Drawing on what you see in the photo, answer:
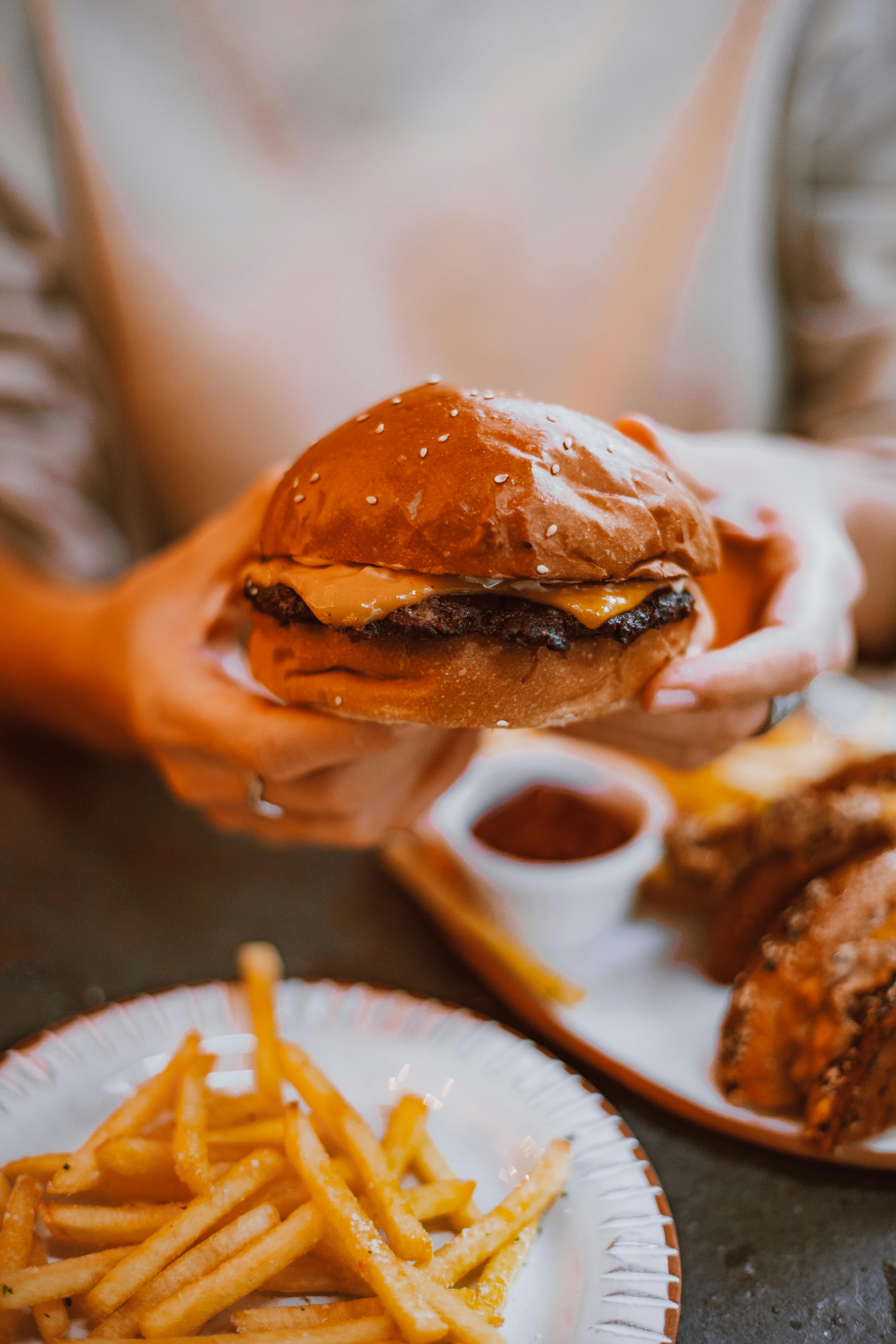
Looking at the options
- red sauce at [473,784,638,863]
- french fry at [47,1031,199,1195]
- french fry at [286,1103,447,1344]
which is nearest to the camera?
french fry at [286,1103,447,1344]

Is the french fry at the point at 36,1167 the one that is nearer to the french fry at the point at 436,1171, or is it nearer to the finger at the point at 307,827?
the french fry at the point at 436,1171

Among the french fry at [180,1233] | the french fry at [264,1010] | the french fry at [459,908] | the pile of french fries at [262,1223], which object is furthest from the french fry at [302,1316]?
the french fry at [459,908]

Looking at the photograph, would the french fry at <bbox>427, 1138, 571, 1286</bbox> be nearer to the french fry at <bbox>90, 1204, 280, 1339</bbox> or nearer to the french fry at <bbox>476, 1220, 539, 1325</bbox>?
the french fry at <bbox>476, 1220, 539, 1325</bbox>

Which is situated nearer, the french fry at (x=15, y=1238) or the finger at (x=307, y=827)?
the french fry at (x=15, y=1238)

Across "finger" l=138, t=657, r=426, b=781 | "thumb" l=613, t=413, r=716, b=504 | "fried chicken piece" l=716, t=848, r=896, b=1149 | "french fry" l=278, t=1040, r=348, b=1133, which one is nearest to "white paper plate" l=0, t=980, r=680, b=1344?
"french fry" l=278, t=1040, r=348, b=1133

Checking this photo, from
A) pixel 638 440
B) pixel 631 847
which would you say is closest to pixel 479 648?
pixel 638 440
